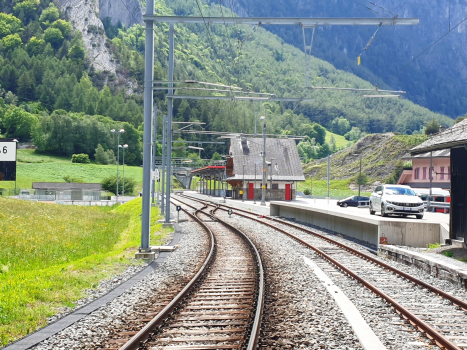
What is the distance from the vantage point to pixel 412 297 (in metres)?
10.7

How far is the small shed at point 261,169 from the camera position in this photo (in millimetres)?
75188

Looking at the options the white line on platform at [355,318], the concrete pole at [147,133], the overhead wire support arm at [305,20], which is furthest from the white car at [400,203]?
the concrete pole at [147,133]

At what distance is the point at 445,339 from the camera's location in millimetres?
7293

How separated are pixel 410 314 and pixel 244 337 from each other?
3047 mm

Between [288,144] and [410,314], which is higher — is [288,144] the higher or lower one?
the higher one

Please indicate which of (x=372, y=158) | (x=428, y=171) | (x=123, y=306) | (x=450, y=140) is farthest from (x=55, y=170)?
(x=123, y=306)

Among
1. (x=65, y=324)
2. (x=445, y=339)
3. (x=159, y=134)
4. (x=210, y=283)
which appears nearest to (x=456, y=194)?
(x=210, y=283)

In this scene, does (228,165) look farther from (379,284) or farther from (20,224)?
(379,284)

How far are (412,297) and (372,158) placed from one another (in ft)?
384

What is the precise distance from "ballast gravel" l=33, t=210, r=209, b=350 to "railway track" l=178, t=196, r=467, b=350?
4058 millimetres

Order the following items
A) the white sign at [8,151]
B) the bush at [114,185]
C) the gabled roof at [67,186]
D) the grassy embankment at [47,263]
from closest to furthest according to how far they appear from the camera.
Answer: the grassy embankment at [47,263], the white sign at [8,151], the gabled roof at [67,186], the bush at [114,185]

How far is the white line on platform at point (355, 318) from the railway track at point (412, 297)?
725 millimetres

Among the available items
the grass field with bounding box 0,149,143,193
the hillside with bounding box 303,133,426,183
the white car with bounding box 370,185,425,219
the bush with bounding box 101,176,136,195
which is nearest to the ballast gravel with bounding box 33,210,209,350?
the white car with bounding box 370,185,425,219

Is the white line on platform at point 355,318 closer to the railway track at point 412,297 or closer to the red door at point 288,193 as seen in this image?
the railway track at point 412,297
